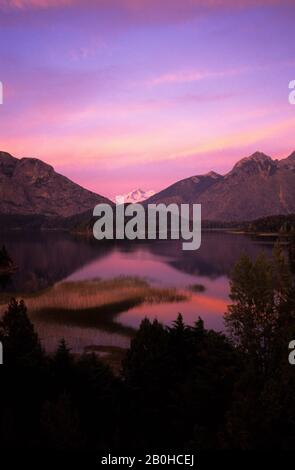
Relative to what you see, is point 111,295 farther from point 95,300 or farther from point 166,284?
point 166,284

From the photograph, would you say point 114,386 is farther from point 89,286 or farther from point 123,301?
point 89,286

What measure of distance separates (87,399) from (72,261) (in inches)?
5605

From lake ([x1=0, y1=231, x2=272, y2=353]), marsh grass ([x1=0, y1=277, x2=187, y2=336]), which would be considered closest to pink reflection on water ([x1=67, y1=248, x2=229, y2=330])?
lake ([x1=0, y1=231, x2=272, y2=353])

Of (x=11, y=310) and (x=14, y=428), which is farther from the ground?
(x=11, y=310)

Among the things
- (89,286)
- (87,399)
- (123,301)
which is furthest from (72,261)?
(87,399)

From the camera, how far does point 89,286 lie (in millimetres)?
105500

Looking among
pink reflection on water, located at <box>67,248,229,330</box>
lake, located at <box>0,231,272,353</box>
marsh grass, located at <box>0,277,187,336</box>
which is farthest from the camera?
pink reflection on water, located at <box>67,248,229,330</box>

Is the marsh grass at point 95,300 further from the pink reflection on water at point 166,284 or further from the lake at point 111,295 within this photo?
the pink reflection on water at point 166,284

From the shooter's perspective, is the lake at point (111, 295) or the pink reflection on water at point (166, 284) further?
the pink reflection on water at point (166, 284)

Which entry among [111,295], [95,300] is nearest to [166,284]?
[111,295]

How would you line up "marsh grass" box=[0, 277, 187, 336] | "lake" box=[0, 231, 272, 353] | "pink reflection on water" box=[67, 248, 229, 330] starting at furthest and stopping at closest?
"pink reflection on water" box=[67, 248, 229, 330], "marsh grass" box=[0, 277, 187, 336], "lake" box=[0, 231, 272, 353]

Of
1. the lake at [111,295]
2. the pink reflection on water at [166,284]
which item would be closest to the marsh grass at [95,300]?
the lake at [111,295]

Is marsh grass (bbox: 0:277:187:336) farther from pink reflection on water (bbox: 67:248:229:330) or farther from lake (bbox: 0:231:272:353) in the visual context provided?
pink reflection on water (bbox: 67:248:229:330)

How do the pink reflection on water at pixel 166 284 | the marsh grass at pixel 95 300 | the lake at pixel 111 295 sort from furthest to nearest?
the pink reflection on water at pixel 166 284
the marsh grass at pixel 95 300
the lake at pixel 111 295
